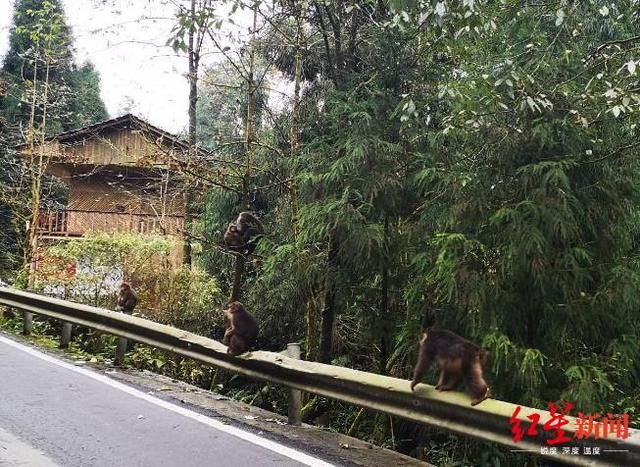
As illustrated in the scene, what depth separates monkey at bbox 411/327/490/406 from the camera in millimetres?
4273

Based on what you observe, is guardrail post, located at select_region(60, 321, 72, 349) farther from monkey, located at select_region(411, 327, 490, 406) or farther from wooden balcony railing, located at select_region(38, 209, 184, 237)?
wooden balcony railing, located at select_region(38, 209, 184, 237)

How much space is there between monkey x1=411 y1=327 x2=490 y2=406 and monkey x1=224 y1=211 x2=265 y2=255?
4072 millimetres

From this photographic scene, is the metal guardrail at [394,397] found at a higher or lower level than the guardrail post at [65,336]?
higher

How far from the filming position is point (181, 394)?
664cm

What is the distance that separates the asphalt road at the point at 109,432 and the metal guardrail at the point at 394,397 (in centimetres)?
59

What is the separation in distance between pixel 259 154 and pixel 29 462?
6.15 m

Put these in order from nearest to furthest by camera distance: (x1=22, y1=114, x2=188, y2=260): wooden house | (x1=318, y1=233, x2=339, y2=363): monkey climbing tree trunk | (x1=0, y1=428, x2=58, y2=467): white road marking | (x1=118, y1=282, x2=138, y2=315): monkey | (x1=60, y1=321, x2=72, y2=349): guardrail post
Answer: (x1=0, y1=428, x2=58, y2=467): white road marking → (x1=318, y1=233, x2=339, y2=363): monkey climbing tree trunk → (x1=60, y1=321, x2=72, y2=349): guardrail post → (x1=118, y1=282, x2=138, y2=315): monkey → (x1=22, y1=114, x2=188, y2=260): wooden house

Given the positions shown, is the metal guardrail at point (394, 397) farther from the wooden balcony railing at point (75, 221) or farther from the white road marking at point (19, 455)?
the wooden balcony railing at point (75, 221)

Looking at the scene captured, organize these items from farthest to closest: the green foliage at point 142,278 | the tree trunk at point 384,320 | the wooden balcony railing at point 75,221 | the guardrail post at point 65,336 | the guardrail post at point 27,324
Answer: the wooden balcony railing at point 75,221 → the green foliage at point 142,278 → the guardrail post at point 27,324 → the guardrail post at point 65,336 → the tree trunk at point 384,320

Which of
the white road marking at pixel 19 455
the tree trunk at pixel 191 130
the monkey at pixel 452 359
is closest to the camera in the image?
the white road marking at pixel 19 455

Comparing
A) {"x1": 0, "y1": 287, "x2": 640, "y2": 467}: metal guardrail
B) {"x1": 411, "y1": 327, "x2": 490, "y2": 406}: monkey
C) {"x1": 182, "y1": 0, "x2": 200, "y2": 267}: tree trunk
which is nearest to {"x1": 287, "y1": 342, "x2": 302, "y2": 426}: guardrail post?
{"x1": 0, "y1": 287, "x2": 640, "y2": 467}: metal guardrail

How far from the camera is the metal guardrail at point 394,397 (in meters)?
3.49

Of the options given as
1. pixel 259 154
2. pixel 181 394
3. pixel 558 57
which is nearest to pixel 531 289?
pixel 558 57

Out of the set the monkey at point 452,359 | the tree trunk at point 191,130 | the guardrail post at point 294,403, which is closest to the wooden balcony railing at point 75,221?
the tree trunk at point 191,130
